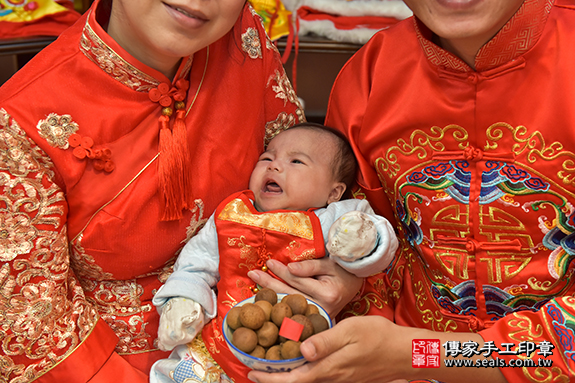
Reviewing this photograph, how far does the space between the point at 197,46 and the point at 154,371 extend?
0.87m

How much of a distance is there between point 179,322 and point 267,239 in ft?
1.04

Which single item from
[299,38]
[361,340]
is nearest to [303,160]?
[361,340]

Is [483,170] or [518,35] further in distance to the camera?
→ [483,170]

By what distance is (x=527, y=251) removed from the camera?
4.43 ft

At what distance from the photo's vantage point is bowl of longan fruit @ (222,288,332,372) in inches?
43.2

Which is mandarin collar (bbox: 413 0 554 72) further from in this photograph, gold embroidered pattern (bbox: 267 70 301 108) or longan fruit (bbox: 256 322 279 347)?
longan fruit (bbox: 256 322 279 347)

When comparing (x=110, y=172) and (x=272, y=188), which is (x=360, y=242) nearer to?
(x=272, y=188)

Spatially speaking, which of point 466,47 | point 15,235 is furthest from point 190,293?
point 466,47

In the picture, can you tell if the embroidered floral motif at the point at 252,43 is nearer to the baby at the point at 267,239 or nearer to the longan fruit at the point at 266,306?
the baby at the point at 267,239

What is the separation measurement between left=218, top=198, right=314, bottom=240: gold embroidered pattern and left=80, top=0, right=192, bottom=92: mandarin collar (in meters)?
0.40

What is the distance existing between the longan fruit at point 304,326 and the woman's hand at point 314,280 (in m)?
0.25

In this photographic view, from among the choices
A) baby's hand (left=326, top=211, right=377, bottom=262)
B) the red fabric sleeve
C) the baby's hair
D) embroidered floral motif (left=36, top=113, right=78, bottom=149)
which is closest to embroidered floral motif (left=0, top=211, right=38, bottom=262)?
the red fabric sleeve

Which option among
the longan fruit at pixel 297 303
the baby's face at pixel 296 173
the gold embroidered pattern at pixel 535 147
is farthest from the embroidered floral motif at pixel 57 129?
the gold embroidered pattern at pixel 535 147

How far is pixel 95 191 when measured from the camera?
52.2 inches
